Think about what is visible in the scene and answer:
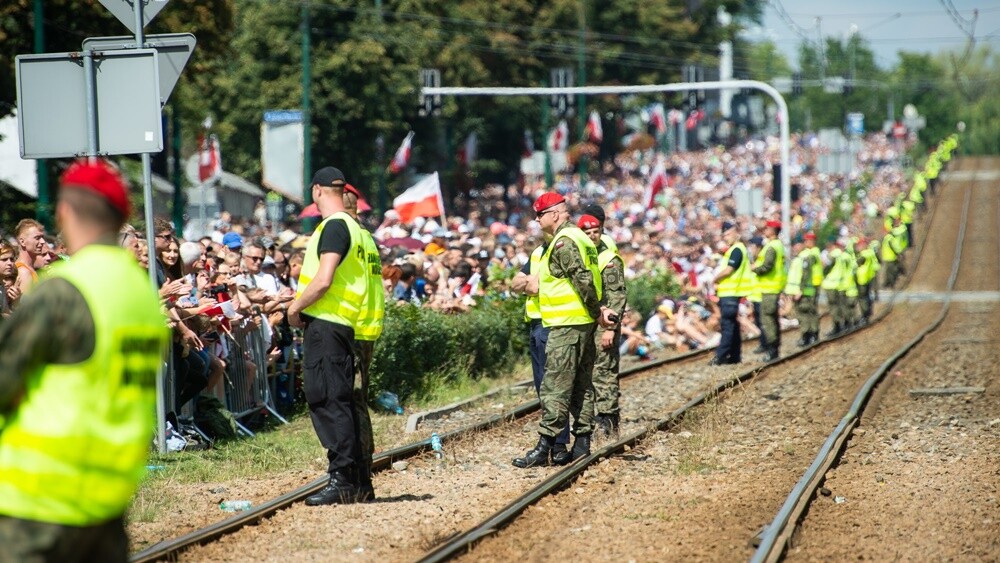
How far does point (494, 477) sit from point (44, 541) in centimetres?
642

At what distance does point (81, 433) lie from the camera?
408 centimetres

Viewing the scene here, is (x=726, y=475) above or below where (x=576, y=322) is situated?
below

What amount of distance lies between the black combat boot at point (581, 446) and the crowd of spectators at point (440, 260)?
117 inches

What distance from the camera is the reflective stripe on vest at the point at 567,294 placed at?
10.5 metres

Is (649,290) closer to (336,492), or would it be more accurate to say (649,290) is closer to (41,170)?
(41,170)

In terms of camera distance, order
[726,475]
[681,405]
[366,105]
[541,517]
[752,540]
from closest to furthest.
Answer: [752,540] < [541,517] < [726,475] < [681,405] < [366,105]

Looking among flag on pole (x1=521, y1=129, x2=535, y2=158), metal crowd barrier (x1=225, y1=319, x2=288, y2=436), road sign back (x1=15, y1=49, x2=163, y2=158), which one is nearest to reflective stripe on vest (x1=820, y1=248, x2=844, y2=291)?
metal crowd barrier (x1=225, y1=319, x2=288, y2=436)

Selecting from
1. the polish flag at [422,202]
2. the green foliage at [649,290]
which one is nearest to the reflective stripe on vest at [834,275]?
the green foliage at [649,290]

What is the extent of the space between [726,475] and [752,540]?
2.63m

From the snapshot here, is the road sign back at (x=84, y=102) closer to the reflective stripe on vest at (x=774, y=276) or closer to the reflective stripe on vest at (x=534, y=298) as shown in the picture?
the reflective stripe on vest at (x=534, y=298)

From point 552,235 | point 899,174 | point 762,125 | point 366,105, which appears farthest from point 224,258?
point 762,125

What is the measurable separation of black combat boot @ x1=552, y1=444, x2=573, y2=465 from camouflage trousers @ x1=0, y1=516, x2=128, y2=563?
6.78 m

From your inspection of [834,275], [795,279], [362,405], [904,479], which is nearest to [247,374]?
[362,405]

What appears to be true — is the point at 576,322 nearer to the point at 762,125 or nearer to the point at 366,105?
the point at 366,105
